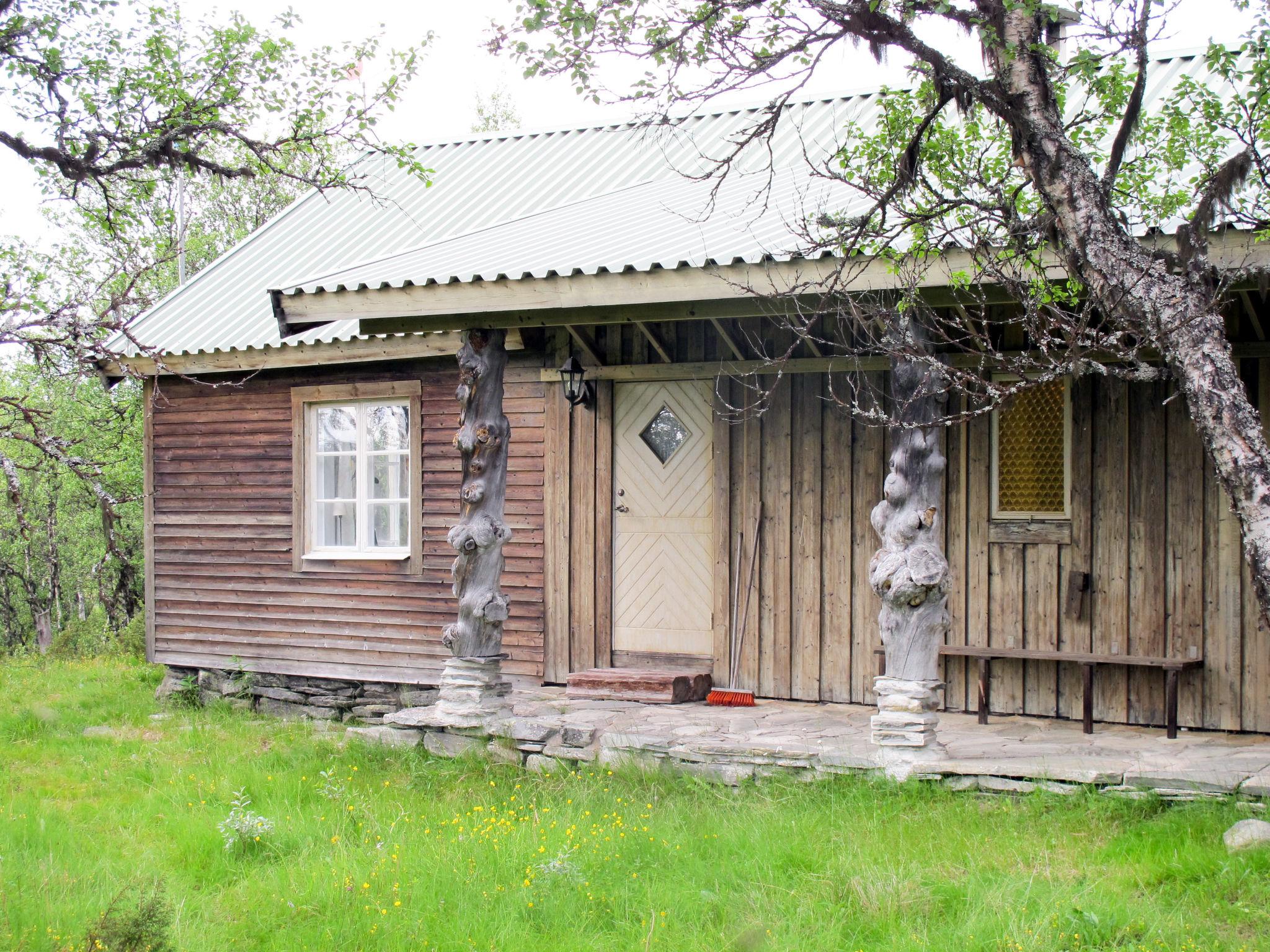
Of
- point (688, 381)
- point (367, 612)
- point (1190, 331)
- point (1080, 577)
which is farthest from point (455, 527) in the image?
point (1190, 331)

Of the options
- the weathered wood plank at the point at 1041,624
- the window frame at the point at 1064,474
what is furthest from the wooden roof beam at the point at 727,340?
the weathered wood plank at the point at 1041,624

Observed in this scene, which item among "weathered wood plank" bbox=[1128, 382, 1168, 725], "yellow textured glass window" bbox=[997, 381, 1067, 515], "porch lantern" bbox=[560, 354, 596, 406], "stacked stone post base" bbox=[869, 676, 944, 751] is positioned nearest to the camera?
"stacked stone post base" bbox=[869, 676, 944, 751]

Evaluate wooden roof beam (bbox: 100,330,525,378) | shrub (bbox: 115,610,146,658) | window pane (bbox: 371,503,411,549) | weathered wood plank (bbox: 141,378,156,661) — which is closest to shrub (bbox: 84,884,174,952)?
wooden roof beam (bbox: 100,330,525,378)

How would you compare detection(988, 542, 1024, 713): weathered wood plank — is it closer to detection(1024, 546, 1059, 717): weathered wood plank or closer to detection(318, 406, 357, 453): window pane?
detection(1024, 546, 1059, 717): weathered wood plank

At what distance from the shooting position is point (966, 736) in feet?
23.5

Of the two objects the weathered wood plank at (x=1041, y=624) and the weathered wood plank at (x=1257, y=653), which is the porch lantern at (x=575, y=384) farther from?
the weathered wood plank at (x=1257, y=653)

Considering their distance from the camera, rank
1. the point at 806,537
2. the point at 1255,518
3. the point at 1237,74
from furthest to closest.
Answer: the point at 806,537 < the point at 1237,74 < the point at 1255,518

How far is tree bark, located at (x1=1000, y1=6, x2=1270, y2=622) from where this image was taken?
4602mm

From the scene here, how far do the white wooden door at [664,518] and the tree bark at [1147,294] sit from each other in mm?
4200

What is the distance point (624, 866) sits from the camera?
5.26 meters

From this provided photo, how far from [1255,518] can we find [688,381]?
17.1ft

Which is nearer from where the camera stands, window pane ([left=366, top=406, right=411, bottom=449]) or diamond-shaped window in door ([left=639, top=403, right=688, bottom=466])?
diamond-shaped window in door ([left=639, top=403, right=688, bottom=466])

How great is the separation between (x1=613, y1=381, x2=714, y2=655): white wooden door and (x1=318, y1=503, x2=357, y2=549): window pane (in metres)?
2.69

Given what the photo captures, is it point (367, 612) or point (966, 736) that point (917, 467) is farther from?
point (367, 612)
